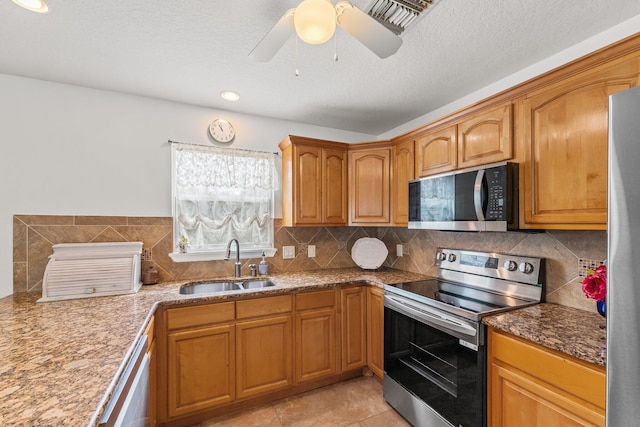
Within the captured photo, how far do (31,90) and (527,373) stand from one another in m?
3.54

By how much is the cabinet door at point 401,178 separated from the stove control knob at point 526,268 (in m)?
0.86

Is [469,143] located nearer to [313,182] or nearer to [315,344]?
[313,182]

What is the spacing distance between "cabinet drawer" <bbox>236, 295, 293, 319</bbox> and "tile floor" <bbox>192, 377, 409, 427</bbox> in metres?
0.70

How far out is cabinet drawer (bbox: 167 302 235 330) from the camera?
1.84 m

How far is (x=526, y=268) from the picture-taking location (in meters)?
1.81

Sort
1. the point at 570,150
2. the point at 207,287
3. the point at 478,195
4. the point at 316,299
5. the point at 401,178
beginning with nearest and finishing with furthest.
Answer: the point at 570,150 → the point at 478,195 → the point at 316,299 → the point at 207,287 → the point at 401,178

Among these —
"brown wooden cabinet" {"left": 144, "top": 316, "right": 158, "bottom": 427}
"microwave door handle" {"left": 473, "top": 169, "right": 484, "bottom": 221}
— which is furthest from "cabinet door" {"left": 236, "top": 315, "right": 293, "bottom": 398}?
"microwave door handle" {"left": 473, "top": 169, "right": 484, "bottom": 221}

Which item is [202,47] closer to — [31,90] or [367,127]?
[31,90]

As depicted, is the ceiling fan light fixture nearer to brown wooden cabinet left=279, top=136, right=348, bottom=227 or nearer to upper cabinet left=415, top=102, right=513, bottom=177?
upper cabinet left=415, top=102, right=513, bottom=177

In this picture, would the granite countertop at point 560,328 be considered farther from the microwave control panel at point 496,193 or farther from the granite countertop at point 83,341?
the microwave control panel at point 496,193

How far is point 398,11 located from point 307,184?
Result: 5.01 ft

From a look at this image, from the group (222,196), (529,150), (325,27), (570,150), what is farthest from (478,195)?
(222,196)

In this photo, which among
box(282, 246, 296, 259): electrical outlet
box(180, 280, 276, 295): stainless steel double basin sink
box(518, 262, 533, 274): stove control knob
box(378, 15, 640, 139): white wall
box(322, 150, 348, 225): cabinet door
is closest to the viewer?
box(378, 15, 640, 139): white wall

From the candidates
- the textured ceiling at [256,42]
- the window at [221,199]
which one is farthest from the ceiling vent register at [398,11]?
the window at [221,199]
